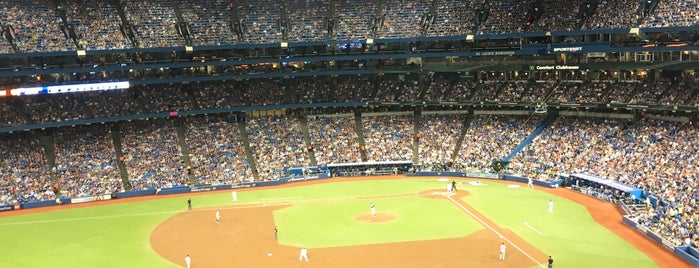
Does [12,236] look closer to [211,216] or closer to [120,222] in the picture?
[120,222]

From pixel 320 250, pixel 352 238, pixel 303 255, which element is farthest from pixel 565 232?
pixel 303 255

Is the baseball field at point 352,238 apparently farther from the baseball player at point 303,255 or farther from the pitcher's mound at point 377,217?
the baseball player at point 303,255

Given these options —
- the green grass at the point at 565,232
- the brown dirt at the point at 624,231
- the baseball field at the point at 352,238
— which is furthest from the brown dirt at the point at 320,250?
the brown dirt at the point at 624,231

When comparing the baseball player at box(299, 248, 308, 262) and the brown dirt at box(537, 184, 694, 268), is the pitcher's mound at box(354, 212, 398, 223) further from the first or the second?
the brown dirt at box(537, 184, 694, 268)

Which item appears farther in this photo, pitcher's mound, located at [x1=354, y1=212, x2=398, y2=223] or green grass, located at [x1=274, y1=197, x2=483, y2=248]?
pitcher's mound, located at [x1=354, y1=212, x2=398, y2=223]

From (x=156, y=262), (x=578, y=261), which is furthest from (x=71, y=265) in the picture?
(x=578, y=261)

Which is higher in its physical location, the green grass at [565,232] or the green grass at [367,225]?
the green grass at [367,225]

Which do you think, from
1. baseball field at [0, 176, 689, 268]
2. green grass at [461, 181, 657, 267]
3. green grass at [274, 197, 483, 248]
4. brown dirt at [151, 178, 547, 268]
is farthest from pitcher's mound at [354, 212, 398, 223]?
green grass at [461, 181, 657, 267]
